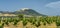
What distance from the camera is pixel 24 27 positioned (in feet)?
93.0

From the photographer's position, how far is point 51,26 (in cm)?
2591

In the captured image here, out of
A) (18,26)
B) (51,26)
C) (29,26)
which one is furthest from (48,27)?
(18,26)

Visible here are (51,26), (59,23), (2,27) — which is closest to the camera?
(51,26)

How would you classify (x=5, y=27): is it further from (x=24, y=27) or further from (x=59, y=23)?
(x=59, y=23)

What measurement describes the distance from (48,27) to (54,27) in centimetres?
78

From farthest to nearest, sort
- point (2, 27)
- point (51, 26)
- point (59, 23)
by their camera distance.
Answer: point (59, 23) → point (2, 27) → point (51, 26)

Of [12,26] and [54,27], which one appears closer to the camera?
[54,27]

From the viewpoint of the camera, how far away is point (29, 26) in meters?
26.7

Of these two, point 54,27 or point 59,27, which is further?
point 59,27

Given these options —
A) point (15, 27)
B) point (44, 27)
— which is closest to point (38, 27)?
point (44, 27)

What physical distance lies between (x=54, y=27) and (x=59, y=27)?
2.75 metres

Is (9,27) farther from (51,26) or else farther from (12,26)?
(51,26)

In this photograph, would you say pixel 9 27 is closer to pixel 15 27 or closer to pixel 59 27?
pixel 15 27

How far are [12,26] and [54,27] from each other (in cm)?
596
